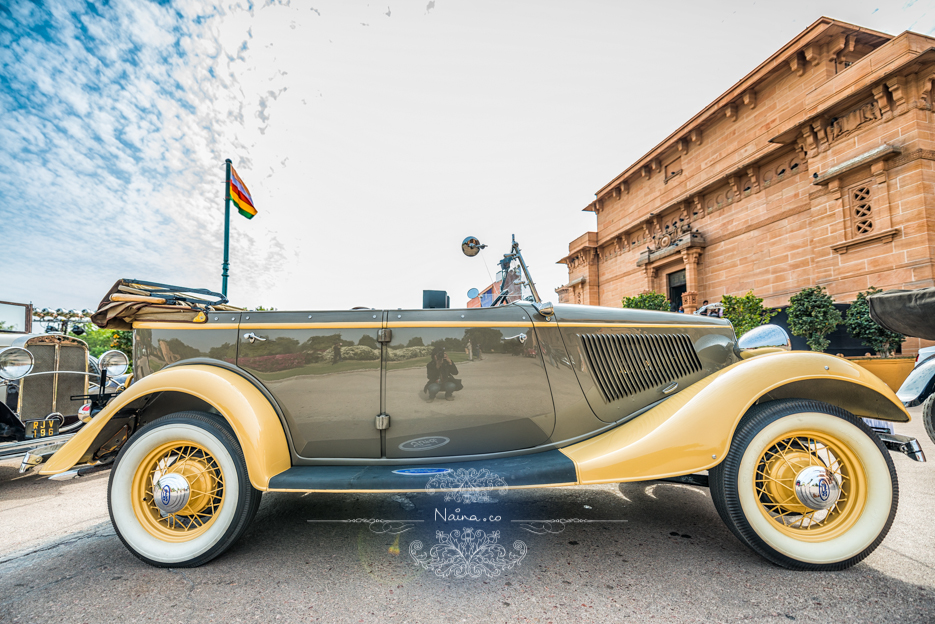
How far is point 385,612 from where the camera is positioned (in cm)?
154

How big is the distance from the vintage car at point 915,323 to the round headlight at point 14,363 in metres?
7.29

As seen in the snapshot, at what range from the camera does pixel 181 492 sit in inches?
78.3

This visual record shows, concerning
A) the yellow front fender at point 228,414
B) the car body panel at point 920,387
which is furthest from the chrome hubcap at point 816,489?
the yellow front fender at point 228,414

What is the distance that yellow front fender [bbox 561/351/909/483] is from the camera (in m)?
1.89

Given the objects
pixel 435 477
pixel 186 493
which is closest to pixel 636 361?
pixel 435 477

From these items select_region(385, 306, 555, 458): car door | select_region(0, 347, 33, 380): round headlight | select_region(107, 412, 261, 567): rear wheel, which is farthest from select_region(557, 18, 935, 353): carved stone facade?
select_region(0, 347, 33, 380): round headlight

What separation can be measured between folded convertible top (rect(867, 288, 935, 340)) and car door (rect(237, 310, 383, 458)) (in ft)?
12.4

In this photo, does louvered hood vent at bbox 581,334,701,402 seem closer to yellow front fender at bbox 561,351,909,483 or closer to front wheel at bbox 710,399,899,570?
yellow front fender at bbox 561,351,909,483

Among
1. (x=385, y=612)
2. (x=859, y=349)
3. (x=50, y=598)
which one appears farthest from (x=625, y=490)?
(x=859, y=349)

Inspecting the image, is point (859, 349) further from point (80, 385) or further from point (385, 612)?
point (80, 385)

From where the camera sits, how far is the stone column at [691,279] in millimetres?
15586

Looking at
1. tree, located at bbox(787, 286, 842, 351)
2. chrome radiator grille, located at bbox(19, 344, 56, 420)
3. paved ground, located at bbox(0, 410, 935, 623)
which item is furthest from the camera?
tree, located at bbox(787, 286, 842, 351)

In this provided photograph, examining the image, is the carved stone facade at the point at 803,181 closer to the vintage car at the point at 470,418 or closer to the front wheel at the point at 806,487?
the front wheel at the point at 806,487

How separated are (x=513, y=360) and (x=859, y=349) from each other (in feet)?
37.4
